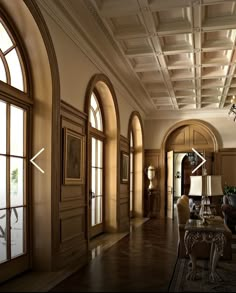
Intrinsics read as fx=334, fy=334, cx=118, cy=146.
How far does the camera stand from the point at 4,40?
14.1 feet

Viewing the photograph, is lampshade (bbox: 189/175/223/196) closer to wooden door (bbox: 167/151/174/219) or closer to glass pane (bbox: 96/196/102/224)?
glass pane (bbox: 96/196/102/224)

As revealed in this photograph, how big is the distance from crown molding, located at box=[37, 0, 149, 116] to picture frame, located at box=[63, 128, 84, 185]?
5.33 feet

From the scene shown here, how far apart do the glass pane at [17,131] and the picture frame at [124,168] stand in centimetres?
455

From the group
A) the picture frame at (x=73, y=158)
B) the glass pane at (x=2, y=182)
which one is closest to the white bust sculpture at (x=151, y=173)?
the picture frame at (x=73, y=158)

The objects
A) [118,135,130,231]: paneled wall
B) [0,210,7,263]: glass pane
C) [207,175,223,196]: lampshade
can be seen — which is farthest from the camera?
[118,135,130,231]: paneled wall

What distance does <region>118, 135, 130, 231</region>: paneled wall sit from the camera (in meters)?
8.81

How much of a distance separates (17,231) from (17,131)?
4.33 feet

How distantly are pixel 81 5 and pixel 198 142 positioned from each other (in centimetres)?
846

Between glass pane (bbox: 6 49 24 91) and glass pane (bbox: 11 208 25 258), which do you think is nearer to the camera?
glass pane (bbox: 11 208 25 258)

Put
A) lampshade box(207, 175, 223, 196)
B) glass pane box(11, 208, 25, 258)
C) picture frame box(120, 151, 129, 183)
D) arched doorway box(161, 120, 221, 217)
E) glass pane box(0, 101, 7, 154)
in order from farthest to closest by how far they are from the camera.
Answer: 1. arched doorway box(161, 120, 221, 217)
2. picture frame box(120, 151, 129, 183)
3. lampshade box(207, 175, 223, 196)
4. glass pane box(11, 208, 25, 258)
5. glass pane box(0, 101, 7, 154)

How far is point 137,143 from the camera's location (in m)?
12.3

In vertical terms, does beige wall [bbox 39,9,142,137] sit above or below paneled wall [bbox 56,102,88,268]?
above

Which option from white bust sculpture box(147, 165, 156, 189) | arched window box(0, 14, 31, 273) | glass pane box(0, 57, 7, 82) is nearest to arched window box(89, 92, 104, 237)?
arched window box(0, 14, 31, 273)

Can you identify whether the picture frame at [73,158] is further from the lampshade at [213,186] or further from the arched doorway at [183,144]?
the arched doorway at [183,144]
